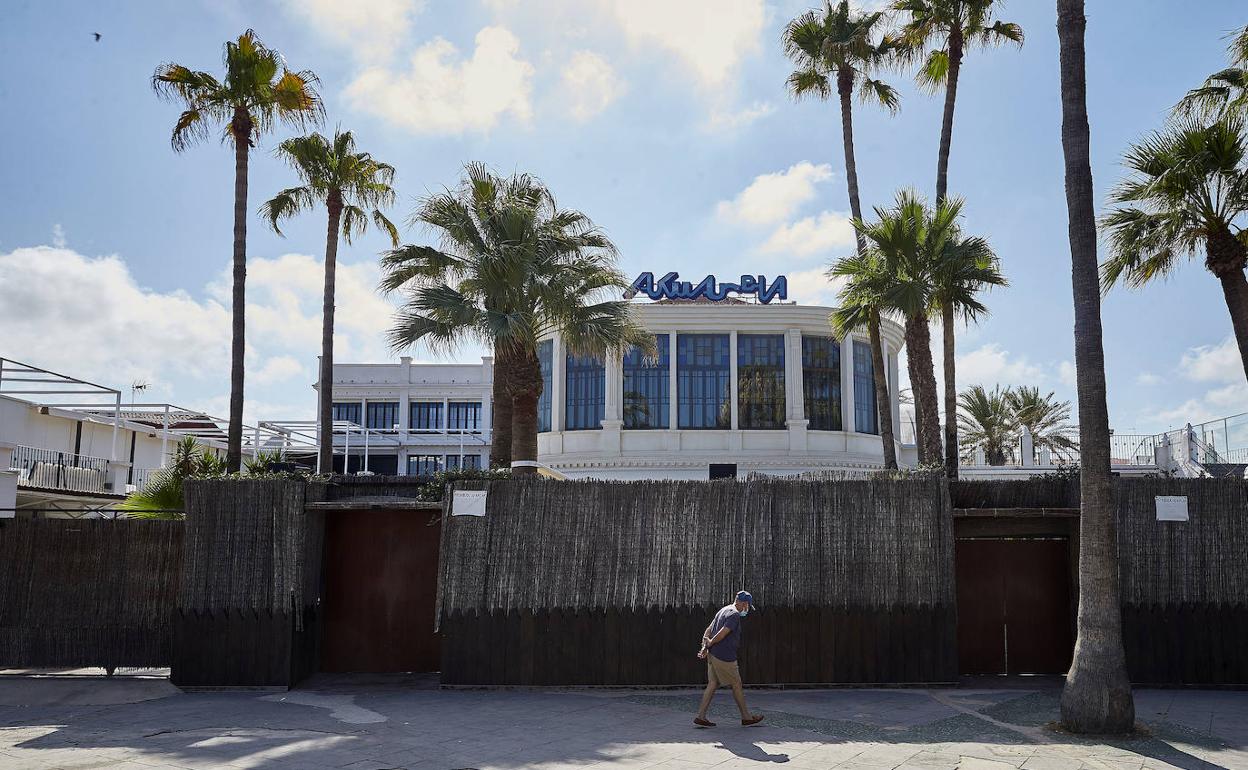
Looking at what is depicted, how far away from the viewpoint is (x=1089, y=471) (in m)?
10.4

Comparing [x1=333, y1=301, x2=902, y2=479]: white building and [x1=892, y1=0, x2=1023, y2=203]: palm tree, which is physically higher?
[x1=892, y1=0, x2=1023, y2=203]: palm tree

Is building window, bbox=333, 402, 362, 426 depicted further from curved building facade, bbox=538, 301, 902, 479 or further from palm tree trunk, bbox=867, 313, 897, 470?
palm tree trunk, bbox=867, 313, 897, 470

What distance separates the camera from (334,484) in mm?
Result: 13641

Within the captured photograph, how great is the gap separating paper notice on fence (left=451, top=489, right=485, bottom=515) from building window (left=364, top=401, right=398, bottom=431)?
41.4m

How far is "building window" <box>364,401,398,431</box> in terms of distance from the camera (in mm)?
52875

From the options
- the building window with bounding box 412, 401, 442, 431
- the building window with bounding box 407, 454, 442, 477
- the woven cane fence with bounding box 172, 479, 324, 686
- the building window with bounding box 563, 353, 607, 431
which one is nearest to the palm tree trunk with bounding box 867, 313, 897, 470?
the building window with bounding box 563, 353, 607, 431

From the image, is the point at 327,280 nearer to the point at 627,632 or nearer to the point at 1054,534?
the point at 627,632

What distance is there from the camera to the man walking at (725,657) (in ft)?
33.2

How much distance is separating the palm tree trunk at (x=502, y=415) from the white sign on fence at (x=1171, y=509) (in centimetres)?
1018

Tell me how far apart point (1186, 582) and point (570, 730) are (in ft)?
26.8

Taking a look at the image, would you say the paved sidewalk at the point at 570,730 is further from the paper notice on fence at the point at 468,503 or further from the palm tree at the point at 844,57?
the palm tree at the point at 844,57

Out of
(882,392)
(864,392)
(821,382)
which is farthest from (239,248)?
(864,392)

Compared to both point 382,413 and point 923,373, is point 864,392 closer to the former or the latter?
point 923,373

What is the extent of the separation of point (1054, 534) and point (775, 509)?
4.12m
